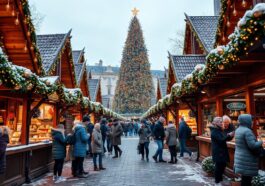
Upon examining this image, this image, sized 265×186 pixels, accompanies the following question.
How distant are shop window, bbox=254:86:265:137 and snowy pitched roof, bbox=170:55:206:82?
25.3 feet

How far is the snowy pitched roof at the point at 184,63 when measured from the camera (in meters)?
17.7

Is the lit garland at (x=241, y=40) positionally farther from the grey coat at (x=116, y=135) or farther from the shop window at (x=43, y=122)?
the grey coat at (x=116, y=135)

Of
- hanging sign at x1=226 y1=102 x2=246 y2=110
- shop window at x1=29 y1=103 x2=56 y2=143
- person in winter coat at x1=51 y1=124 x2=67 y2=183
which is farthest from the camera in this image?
shop window at x1=29 y1=103 x2=56 y2=143

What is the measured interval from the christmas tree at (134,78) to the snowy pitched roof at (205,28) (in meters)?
39.8

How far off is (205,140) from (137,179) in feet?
12.4

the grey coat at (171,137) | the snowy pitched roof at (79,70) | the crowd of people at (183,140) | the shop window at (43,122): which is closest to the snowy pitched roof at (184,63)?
the crowd of people at (183,140)

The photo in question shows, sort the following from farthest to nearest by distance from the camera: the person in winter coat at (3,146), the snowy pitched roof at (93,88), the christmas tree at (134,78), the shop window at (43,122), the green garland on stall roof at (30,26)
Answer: the christmas tree at (134,78), the snowy pitched roof at (93,88), the shop window at (43,122), the green garland on stall roof at (30,26), the person in winter coat at (3,146)

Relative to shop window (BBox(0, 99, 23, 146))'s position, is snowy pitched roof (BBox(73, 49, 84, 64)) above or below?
above

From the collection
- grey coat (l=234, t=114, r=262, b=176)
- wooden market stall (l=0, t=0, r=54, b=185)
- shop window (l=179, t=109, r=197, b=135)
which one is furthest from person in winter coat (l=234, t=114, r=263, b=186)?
shop window (l=179, t=109, r=197, b=135)

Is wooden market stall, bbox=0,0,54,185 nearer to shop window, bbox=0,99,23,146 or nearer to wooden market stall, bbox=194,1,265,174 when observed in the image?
shop window, bbox=0,99,23,146

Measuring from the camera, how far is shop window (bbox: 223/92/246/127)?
31.0 ft

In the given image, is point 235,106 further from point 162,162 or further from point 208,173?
point 162,162

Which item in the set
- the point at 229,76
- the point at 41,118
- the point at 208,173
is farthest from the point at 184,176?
the point at 41,118

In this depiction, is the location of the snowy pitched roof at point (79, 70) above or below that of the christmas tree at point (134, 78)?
below
